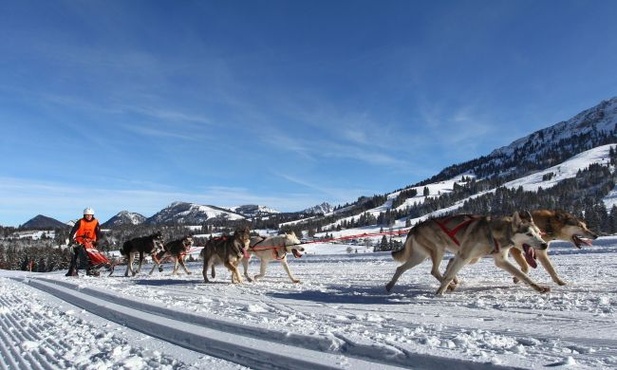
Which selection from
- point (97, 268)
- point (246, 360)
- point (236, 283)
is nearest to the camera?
point (246, 360)

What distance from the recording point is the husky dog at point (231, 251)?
11.2m

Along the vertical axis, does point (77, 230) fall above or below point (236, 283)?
above

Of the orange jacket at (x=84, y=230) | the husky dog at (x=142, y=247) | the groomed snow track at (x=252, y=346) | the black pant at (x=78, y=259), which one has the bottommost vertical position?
the groomed snow track at (x=252, y=346)

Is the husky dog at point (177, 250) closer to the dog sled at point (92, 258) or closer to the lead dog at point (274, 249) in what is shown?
the dog sled at point (92, 258)

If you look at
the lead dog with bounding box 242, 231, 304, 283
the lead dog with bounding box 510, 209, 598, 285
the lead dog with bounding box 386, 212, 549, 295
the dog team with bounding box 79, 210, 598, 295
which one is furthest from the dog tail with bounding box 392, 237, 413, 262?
the lead dog with bounding box 242, 231, 304, 283

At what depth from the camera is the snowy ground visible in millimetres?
3678

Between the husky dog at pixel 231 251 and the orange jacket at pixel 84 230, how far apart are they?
16.0 feet

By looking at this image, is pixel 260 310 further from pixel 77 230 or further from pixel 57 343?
pixel 77 230

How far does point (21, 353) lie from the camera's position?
16.0ft

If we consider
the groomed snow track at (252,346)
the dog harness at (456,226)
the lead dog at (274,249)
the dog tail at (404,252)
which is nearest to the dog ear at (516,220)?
the dog harness at (456,226)

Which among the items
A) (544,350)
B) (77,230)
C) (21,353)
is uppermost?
(77,230)

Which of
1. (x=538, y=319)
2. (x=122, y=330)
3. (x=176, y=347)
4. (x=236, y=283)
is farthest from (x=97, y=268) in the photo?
(x=538, y=319)

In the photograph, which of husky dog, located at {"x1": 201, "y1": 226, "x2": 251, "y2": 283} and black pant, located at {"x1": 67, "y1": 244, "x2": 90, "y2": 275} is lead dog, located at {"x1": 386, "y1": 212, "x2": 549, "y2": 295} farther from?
black pant, located at {"x1": 67, "y1": 244, "x2": 90, "y2": 275}

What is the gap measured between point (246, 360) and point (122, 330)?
226 centimetres
